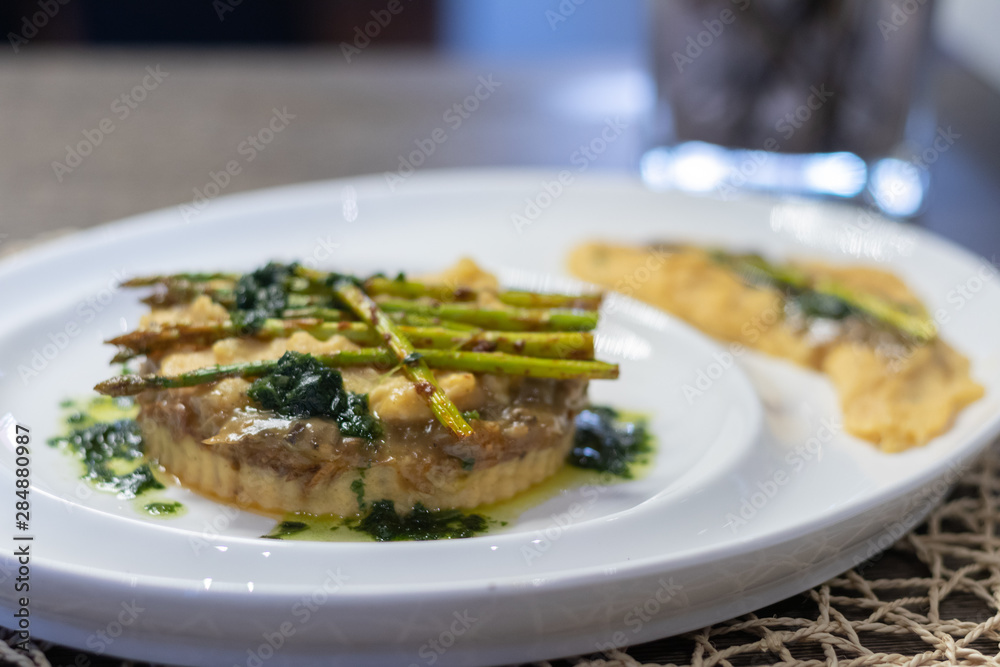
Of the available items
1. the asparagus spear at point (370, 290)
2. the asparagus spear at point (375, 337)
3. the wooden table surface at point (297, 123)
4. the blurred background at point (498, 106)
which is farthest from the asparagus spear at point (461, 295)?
the wooden table surface at point (297, 123)

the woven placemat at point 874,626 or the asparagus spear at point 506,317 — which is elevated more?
the asparagus spear at point 506,317

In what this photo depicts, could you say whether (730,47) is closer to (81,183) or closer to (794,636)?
(794,636)

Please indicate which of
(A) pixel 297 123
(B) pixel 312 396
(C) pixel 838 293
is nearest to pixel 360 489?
(B) pixel 312 396

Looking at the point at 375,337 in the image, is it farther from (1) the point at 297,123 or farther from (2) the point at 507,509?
(1) the point at 297,123

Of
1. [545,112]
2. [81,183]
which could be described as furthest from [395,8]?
[81,183]

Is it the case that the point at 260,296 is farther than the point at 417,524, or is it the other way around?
the point at 260,296

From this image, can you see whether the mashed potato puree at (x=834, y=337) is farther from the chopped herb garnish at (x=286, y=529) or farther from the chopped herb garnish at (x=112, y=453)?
the chopped herb garnish at (x=112, y=453)
